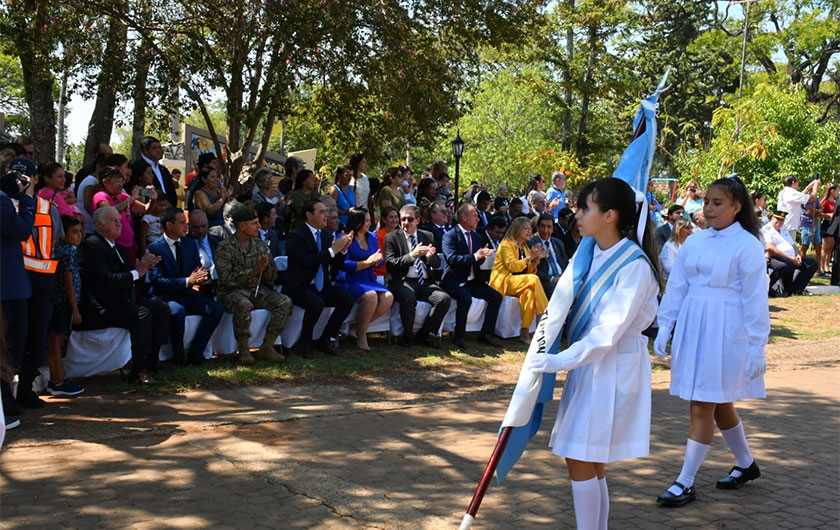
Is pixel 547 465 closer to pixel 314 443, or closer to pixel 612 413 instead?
pixel 314 443

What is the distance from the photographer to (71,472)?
5.96 meters

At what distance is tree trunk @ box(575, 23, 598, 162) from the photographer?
34.1m

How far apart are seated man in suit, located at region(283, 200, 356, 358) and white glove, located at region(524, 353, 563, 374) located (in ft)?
20.5

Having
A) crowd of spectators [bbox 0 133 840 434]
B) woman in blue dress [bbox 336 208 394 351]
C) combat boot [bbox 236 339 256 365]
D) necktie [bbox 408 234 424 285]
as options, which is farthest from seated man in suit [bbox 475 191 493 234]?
combat boot [bbox 236 339 256 365]

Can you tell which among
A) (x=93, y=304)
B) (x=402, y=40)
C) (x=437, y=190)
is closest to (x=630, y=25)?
(x=437, y=190)

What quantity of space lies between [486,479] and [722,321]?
2.42m

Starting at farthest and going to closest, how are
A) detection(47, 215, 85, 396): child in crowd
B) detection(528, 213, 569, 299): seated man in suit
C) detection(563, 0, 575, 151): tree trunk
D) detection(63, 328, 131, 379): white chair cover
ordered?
detection(563, 0, 575, 151): tree trunk < detection(528, 213, 569, 299): seated man in suit < detection(63, 328, 131, 379): white chair cover < detection(47, 215, 85, 396): child in crowd

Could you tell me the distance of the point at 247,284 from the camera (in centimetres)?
994

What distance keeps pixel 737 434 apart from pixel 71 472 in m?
4.55

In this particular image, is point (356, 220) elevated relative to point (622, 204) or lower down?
elevated

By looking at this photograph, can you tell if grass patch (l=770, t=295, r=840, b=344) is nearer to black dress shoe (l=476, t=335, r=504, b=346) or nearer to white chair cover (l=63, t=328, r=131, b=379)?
black dress shoe (l=476, t=335, r=504, b=346)

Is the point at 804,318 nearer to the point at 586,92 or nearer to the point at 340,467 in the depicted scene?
the point at 340,467

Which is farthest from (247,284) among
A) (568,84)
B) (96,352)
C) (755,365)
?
(568,84)

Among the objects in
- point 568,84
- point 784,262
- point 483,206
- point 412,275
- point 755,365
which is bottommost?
point 755,365
